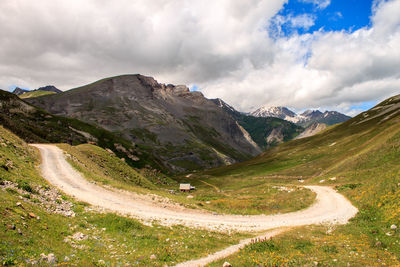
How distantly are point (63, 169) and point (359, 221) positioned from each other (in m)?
41.8

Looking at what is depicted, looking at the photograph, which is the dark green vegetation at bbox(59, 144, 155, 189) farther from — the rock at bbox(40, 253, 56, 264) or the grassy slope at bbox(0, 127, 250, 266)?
the rock at bbox(40, 253, 56, 264)

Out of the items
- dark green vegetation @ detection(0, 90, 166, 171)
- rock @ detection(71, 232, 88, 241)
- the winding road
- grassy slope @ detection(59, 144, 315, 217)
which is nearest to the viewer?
rock @ detection(71, 232, 88, 241)

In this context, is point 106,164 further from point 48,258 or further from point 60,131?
point 60,131

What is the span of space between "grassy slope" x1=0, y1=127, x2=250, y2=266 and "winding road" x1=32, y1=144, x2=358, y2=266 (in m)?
3.45

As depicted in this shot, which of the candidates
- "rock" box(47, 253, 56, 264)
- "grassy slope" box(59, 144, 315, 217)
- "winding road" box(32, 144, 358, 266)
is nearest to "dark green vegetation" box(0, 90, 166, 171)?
"grassy slope" box(59, 144, 315, 217)

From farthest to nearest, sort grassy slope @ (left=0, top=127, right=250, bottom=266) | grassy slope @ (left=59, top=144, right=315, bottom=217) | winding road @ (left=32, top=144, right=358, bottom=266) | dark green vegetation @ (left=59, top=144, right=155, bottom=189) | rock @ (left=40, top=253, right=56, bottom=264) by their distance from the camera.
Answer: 1. dark green vegetation @ (left=59, top=144, right=155, bottom=189)
2. grassy slope @ (left=59, top=144, right=315, bottom=217)
3. winding road @ (left=32, top=144, right=358, bottom=266)
4. grassy slope @ (left=0, top=127, right=250, bottom=266)
5. rock @ (left=40, top=253, right=56, bottom=264)

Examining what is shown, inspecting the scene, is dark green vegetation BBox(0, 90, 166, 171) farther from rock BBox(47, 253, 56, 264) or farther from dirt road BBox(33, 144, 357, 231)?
rock BBox(47, 253, 56, 264)

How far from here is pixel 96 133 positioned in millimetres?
107500

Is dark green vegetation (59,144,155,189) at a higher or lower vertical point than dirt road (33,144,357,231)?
higher

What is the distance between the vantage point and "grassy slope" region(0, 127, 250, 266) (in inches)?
408

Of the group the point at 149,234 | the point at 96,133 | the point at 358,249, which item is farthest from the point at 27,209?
the point at 96,133

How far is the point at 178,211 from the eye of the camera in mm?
27969

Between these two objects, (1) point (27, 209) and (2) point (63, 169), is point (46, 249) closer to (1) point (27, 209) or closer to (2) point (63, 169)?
(1) point (27, 209)

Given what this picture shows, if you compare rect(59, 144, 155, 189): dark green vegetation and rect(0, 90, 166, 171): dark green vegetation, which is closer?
rect(59, 144, 155, 189): dark green vegetation
